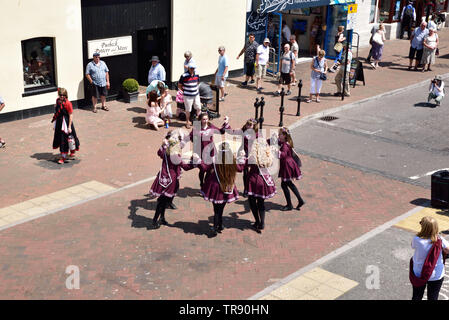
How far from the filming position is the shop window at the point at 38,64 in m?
17.3

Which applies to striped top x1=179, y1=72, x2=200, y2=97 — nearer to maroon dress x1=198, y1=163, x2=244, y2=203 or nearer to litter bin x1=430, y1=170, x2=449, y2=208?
maroon dress x1=198, y1=163, x2=244, y2=203

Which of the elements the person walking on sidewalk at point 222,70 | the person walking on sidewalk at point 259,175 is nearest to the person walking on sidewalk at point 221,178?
the person walking on sidewalk at point 259,175

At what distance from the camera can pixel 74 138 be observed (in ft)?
47.8

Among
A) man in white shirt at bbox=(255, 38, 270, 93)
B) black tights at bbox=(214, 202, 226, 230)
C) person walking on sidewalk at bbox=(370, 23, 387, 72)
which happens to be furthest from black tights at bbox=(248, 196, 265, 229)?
person walking on sidewalk at bbox=(370, 23, 387, 72)

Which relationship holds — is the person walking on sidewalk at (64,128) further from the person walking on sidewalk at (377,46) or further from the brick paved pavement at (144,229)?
the person walking on sidewalk at (377,46)

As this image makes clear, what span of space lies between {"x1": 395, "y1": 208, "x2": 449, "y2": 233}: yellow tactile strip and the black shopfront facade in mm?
10502

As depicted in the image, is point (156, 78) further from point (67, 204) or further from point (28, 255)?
point (28, 255)

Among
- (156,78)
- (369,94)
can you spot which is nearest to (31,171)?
(156,78)

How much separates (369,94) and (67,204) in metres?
12.7

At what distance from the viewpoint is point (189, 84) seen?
17.2 meters

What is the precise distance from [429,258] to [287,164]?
4.42 metres

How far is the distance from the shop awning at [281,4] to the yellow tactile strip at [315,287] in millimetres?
15170

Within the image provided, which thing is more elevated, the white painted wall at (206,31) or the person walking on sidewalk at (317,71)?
the white painted wall at (206,31)

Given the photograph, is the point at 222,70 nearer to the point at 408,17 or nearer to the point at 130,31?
the point at 130,31
